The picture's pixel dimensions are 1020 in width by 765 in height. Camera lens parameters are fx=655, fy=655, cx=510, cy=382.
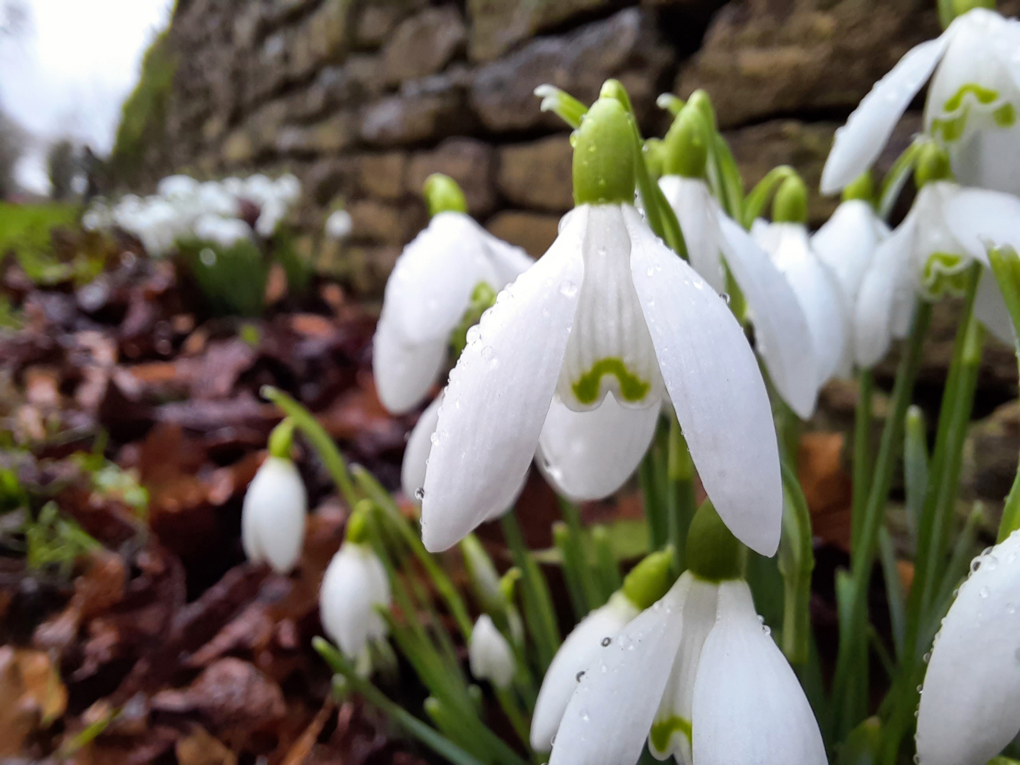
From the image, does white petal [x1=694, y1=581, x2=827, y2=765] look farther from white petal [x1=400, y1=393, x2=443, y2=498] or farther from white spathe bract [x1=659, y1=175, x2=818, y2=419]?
white petal [x1=400, y1=393, x2=443, y2=498]

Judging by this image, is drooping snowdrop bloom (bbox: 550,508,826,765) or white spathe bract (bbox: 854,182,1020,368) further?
white spathe bract (bbox: 854,182,1020,368)

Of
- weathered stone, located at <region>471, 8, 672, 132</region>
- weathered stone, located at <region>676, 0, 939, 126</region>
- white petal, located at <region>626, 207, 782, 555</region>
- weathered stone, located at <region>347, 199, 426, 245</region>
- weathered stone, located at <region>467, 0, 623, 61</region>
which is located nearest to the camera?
white petal, located at <region>626, 207, 782, 555</region>

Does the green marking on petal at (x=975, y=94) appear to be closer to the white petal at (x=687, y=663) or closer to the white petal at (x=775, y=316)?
the white petal at (x=775, y=316)

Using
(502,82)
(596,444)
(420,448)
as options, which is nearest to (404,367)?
(420,448)

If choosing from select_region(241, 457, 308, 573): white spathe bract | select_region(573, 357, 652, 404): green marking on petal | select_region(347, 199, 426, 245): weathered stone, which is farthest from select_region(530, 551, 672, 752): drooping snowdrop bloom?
select_region(347, 199, 426, 245): weathered stone

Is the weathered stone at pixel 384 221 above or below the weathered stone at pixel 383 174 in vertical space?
below

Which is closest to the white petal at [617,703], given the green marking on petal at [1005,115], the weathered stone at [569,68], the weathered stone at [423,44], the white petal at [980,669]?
the white petal at [980,669]

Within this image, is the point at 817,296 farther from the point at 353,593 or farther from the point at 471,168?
the point at 471,168
